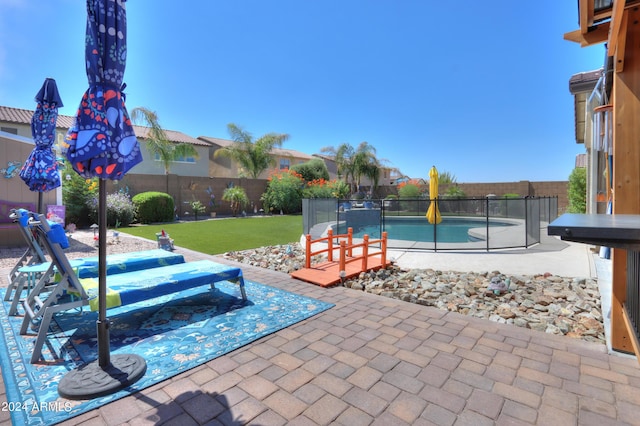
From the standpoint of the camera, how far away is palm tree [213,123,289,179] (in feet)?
84.7

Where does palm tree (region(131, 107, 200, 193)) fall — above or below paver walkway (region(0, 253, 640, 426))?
above

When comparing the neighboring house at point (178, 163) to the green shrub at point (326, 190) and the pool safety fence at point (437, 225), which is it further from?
the pool safety fence at point (437, 225)

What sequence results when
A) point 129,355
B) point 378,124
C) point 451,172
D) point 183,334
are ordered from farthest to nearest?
point 378,124 < point 451,172 < point 183,334 < point 129,355

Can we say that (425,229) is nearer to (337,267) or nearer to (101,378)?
(337,267)

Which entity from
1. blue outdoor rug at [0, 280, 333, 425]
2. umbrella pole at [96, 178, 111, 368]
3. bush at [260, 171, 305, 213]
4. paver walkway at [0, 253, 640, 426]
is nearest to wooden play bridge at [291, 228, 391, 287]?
blue outdoor rug at [0, 280, 333, 425]

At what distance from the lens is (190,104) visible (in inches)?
878

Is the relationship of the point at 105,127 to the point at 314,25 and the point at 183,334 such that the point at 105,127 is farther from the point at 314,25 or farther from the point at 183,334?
the point at 314,25

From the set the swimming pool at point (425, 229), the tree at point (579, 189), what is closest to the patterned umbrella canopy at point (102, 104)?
the swimming pool at point (425, 229)

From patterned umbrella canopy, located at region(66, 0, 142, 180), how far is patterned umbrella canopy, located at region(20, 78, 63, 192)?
3.26 m

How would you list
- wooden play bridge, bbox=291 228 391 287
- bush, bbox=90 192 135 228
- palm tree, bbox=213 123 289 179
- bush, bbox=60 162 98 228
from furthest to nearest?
palm tree, bbox=213 123 289 179 → bush, bbox=90 192 135 228 → bush, bbox=60 162 98 228 → wooden play bridge, bbox=291 228 391 287

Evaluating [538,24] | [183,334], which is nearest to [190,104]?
[538,24]

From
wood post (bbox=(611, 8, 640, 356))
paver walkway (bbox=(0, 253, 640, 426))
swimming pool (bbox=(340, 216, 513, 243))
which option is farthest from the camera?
swimming pool (bbox=(340, 216, 513, 243))

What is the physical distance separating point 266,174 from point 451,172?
1834 centimetres

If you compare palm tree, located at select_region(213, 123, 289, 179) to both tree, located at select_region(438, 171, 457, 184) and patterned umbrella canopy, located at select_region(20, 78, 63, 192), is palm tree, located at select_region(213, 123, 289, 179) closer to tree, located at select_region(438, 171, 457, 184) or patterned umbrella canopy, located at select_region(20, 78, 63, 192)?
tree, located at select_region(438, 171, 457, 184)
